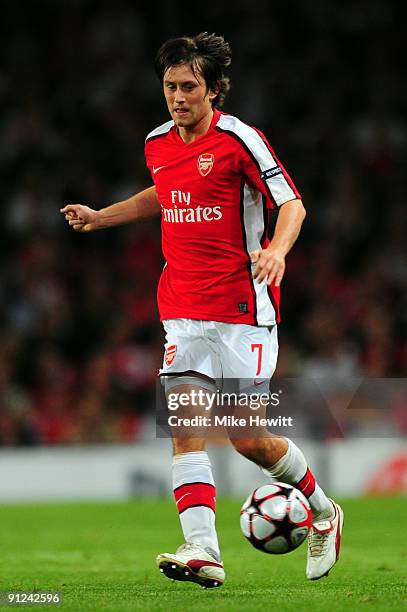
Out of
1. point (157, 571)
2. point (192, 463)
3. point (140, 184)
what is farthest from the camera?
point (140, 184)

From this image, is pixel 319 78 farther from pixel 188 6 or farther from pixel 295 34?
pixel 188 6

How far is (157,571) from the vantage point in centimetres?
671

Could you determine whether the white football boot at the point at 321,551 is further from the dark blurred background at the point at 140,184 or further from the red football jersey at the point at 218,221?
the dark blurred background at the point at 140,184

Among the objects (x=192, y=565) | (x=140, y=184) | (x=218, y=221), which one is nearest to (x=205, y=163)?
(x=218, y=221)

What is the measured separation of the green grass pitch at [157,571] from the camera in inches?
209

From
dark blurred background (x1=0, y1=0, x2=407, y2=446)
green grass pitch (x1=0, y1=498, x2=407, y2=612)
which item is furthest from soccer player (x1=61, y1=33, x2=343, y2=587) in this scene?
dark blurred background (x1=0, y1=0, x2=407, y2=446)

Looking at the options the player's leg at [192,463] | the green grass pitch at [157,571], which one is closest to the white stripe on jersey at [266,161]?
the player's leg at [192,463]

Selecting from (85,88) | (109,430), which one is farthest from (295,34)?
(109,430)

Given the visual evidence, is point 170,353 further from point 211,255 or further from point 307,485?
point 307,485

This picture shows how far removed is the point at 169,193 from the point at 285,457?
4.28 feet

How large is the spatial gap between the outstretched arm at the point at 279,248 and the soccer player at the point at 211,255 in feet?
0.05

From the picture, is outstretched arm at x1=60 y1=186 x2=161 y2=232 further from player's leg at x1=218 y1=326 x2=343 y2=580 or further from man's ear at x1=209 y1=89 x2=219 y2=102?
player's leg at x1=218 y1=326 x2=343 y2=580

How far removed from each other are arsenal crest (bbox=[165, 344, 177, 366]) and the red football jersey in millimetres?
146

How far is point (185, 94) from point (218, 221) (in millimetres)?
581
